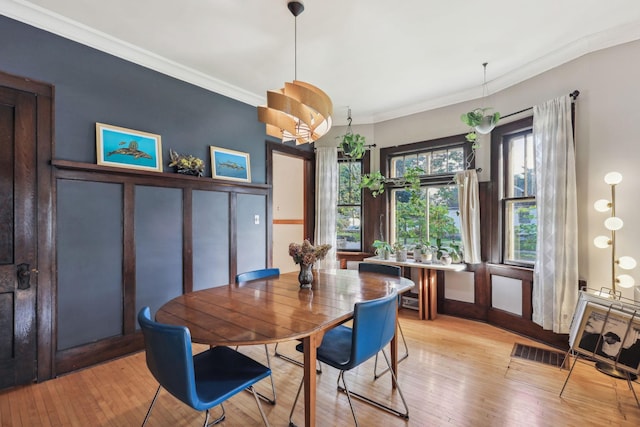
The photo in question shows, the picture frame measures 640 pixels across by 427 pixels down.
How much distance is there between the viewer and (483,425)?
1.89m

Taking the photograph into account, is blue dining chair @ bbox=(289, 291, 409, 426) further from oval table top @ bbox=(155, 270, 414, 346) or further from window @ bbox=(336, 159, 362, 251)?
window @ bbox=(336, 159, 362, 251)

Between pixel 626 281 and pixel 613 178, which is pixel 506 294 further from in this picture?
pixel 613 178

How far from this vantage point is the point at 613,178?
254cm

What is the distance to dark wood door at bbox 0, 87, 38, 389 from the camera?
2.27m

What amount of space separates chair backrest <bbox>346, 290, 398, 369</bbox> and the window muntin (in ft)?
7.95

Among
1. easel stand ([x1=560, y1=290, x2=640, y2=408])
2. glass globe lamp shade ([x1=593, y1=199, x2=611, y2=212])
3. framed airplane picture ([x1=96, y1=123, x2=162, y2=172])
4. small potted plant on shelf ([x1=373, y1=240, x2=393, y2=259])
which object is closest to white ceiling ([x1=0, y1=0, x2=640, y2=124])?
framed airplane picture ([x1=96, y1=123, x2=162, y2=172])

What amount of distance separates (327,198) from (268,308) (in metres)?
3.10

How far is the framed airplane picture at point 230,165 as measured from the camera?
3.56 m

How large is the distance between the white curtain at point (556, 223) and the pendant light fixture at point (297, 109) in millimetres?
2342

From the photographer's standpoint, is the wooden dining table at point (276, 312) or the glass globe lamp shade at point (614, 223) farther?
the glass globe lamp shade at point (614, 223)

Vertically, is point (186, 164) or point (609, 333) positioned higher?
point (186, 164)

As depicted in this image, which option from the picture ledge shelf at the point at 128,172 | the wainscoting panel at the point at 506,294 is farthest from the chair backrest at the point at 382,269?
the picture ledge shelf at the point at 128,172

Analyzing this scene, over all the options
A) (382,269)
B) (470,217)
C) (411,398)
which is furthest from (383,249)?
(411,398)

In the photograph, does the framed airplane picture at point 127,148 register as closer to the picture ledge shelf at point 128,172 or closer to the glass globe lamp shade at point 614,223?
the picture ledge shelf at point 128,172
